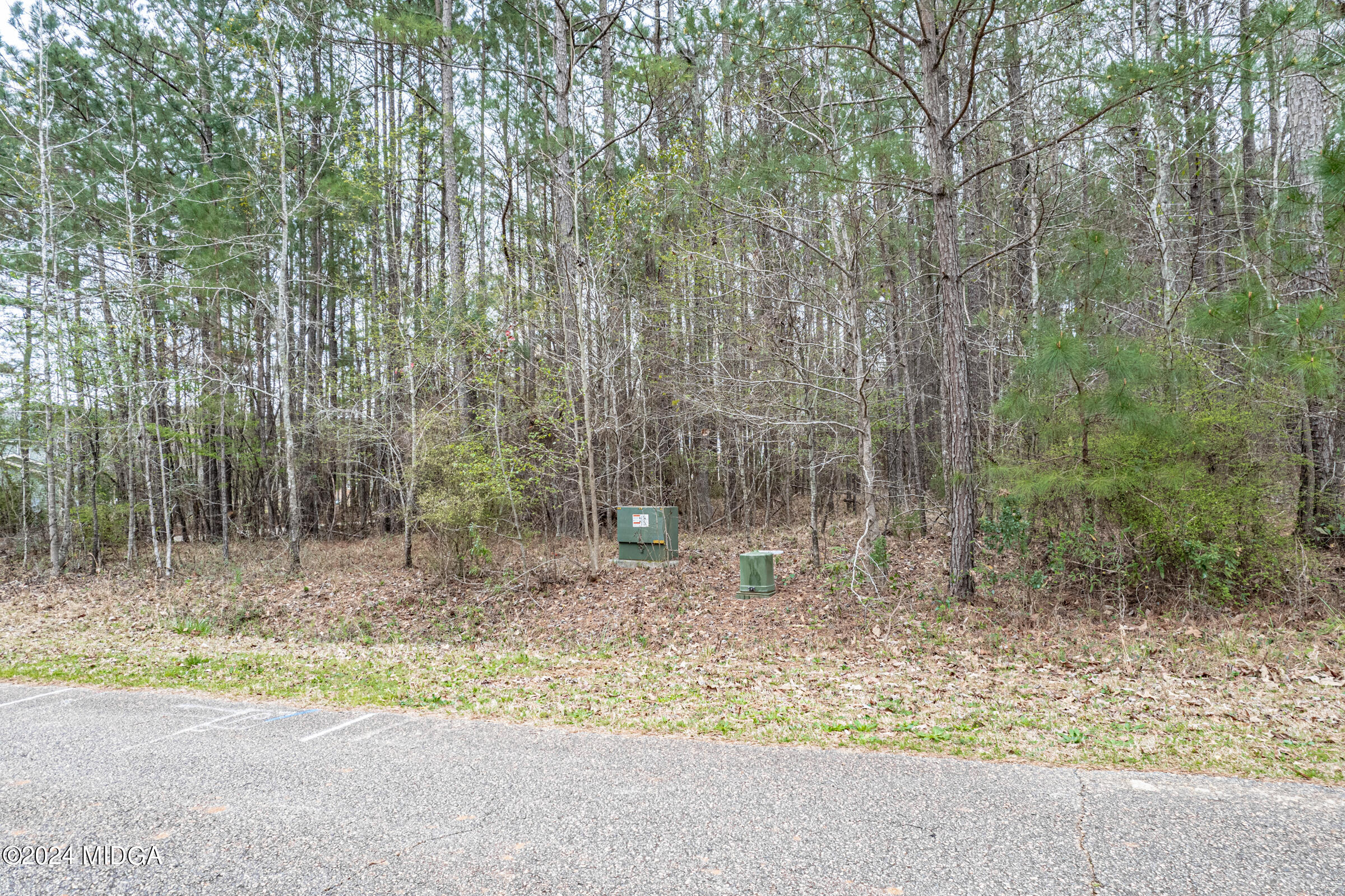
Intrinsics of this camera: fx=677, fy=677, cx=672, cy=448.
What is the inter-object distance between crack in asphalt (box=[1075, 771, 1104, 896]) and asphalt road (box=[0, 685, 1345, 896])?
1 centimetres

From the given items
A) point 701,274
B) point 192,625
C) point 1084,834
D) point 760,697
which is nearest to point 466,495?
point 192,625

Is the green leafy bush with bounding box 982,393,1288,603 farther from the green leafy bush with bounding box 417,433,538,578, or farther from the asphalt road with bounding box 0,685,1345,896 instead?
the green leafy bush with bounding box 417,433,538,578

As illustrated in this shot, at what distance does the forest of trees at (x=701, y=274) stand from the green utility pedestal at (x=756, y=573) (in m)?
1.31

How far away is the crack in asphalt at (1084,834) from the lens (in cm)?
255

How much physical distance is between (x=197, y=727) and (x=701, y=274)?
9.96m

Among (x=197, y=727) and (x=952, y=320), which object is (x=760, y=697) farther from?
(x=952, y=320)

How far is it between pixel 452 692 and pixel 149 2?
17.8 meters

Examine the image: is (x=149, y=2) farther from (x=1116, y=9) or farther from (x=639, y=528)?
(x=1116, y=9)

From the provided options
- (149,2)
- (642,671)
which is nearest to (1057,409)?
(642,671)

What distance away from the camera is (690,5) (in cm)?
1041

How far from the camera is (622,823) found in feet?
10.2

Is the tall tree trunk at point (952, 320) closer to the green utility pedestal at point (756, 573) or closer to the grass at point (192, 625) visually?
the green utility pedestal at point (756, 573)

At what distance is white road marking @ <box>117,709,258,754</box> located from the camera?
432 cm

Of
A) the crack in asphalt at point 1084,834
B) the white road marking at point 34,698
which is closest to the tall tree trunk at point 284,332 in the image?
the white road marking at point 34,698
